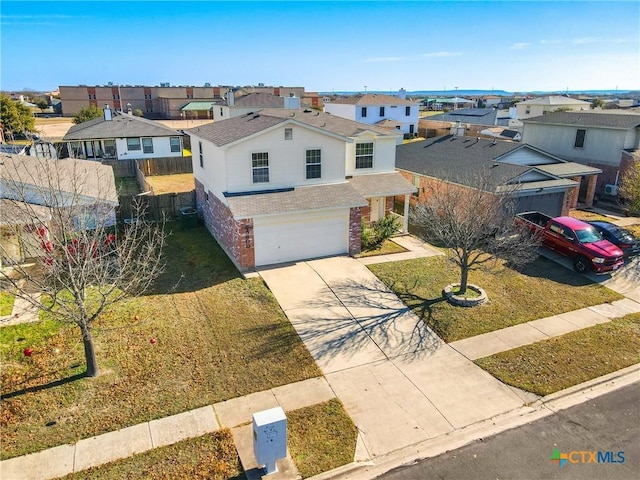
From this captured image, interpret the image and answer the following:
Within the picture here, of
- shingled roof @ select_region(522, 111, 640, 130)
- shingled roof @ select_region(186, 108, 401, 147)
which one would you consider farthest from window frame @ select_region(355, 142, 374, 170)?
shingled roof @ select_region(522, 111, 640, 130)

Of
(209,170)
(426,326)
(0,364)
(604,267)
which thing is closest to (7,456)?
(0,364)

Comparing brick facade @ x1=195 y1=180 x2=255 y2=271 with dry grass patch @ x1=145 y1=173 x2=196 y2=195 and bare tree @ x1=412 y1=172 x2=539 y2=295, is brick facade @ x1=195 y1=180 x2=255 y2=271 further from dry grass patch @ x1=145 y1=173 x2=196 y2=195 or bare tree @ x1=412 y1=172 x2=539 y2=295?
dry grass patch @ x1=145 y1=173 x2=196 y2=195

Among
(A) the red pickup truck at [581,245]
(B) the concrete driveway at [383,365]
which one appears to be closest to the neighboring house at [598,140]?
(A) the red pickup truck at [581,245]

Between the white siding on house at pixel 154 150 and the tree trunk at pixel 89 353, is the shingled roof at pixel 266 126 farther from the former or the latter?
the white siding on house at pixel 154 150

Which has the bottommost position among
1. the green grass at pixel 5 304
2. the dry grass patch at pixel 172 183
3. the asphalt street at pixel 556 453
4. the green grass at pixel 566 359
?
the asphalt street at pixel 556 453

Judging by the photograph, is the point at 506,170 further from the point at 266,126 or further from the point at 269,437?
the point at 269,437

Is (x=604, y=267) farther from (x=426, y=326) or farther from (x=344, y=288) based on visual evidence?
(x=344, y=288)
